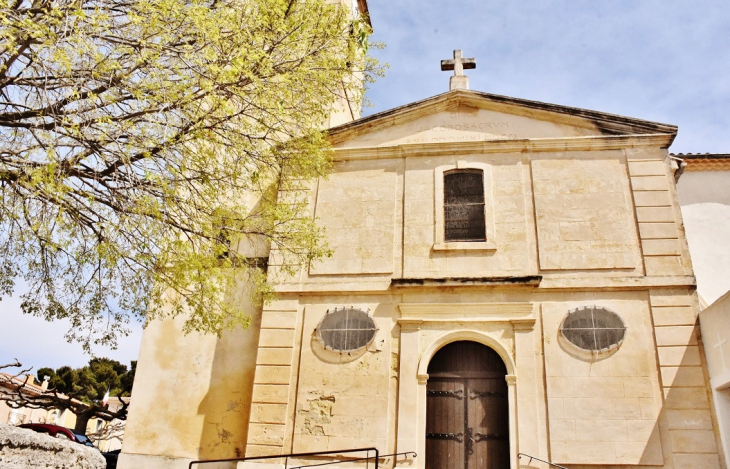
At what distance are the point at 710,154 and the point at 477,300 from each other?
25.4 feet

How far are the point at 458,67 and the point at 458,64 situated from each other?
9 cm

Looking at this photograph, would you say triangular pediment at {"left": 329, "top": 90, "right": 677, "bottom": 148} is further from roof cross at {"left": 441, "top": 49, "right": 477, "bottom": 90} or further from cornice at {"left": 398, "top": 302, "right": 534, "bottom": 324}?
cornice at {"left": 398, "top": 302, "right": 534, "bottom": 324}

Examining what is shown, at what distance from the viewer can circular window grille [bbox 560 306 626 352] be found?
32.2ft

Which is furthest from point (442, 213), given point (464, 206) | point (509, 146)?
point (509, 146)

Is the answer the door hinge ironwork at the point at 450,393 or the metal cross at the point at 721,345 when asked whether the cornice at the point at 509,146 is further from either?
the door hinge ironwork at the point at 450,393

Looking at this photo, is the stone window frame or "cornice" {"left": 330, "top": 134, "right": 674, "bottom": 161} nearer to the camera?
the stone window frame

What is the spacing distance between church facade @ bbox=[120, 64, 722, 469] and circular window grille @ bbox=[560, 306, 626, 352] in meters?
0.02

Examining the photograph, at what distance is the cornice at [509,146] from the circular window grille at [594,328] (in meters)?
3.27

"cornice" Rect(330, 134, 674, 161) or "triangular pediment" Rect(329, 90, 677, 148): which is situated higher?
"triangular pediment" Rect(329, 90, 677, 148)

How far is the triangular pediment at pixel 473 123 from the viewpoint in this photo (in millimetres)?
11680

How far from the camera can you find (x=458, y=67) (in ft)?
43.5

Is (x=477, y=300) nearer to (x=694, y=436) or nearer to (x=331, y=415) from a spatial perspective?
(x=331, y=415)

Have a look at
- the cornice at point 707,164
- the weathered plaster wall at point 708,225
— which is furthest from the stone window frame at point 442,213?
the cornice at point 707,164

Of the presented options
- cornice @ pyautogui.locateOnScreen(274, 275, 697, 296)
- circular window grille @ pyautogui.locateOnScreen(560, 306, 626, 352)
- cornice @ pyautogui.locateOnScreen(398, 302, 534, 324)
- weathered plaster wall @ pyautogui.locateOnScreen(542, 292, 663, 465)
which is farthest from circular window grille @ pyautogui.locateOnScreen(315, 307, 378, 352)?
circular window grille @ pyautogui.locateOnScreen(560, 306, 626, 352)
